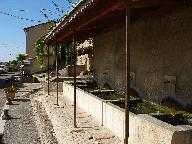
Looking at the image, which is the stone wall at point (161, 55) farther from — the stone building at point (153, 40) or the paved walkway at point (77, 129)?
the paved walkway at point (77, 129)

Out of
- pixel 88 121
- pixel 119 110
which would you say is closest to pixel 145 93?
pixel 88 121

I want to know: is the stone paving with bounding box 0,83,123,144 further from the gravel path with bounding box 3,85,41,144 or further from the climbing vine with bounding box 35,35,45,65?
the climbing vine with bounding box 35,35,45,65

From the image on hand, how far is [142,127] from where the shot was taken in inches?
276

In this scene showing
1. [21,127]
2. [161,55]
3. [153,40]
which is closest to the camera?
[161,55]

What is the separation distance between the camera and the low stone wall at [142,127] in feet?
19.6

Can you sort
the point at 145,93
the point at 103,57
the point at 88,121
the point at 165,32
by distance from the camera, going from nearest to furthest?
the point at 165,32 → the point at 88,121 → the point at 145,93 → the point at 103,57

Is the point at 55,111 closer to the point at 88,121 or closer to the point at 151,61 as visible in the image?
the point at 88,121

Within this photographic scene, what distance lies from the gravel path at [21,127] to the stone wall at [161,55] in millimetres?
4054

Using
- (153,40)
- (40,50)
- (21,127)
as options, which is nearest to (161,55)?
(153,40)

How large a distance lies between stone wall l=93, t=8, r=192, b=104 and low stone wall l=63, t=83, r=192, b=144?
1910 millimetres

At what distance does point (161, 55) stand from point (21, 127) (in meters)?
5.20

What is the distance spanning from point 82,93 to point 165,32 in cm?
486

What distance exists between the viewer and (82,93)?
45.0 ft

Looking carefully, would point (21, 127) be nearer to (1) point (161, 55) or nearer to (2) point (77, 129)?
(2) point (77, 129)
